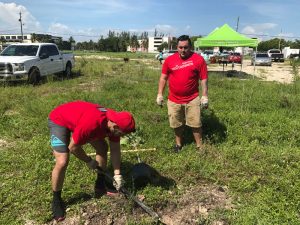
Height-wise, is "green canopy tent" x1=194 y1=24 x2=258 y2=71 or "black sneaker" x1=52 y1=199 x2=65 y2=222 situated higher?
"green canopy tent" x1=194 y1=24 x2=258 y2=71

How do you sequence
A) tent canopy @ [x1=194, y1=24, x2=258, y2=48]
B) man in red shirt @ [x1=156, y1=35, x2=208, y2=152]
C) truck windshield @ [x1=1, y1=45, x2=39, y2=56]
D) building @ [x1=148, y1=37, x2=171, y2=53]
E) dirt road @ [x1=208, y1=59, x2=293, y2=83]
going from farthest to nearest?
building @ [x1=148, y1=37, x2=171, y2=53], dirt road @ [x1=208, y1=59, x2=293, y2=83], tent canopy @ [x1=194, y1=24, x2=258, y2=48], truck windshield @ [x1=1, y1=45, x2=39, y2=56], man in red shirt @ [x1=156, y1=35, x2=208, y2=152]

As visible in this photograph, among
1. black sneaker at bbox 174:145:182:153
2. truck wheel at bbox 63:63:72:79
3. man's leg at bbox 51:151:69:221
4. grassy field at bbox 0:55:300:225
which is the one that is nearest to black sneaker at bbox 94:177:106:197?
grassy field at bbox 0:55:300:225

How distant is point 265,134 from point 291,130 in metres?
0.59

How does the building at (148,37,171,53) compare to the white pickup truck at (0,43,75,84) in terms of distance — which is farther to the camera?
the building at (148,37,171,53)

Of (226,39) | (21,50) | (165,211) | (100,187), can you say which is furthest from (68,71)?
(165,211)

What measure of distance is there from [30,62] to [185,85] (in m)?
8.71

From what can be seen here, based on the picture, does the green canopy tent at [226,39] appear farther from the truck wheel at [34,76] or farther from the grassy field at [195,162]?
the grassy field at [195,162]

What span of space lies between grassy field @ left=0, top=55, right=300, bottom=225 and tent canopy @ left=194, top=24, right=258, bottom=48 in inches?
371

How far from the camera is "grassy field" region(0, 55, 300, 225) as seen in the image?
373 centimetres

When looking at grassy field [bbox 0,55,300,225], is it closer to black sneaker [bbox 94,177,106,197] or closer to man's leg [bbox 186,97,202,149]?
black sneaker [bbox 94,177,106,197]

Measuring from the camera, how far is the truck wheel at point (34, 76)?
1207cm

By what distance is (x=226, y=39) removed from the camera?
17234mm

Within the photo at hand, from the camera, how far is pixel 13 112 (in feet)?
26.3

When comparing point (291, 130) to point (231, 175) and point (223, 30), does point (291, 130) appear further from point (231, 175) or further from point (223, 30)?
point (223, 30)
